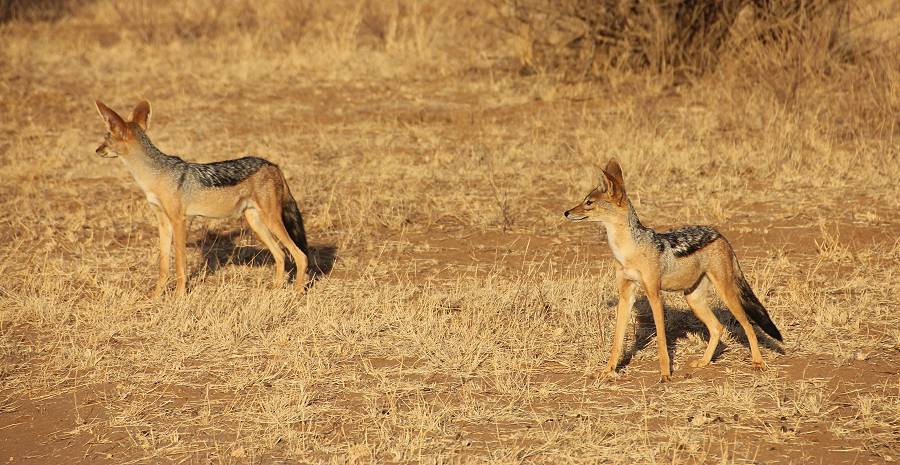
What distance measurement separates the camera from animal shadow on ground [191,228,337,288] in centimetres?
890

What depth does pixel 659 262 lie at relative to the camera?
6.22 metres

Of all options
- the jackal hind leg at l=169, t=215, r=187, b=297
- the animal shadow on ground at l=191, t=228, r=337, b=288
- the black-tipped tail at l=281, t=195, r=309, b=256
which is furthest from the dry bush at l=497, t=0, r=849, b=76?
the jackal hind leg at l=169, t=215, r=187, b=297

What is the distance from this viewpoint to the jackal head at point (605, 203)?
6195 mm

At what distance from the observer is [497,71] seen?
16250 millimetres

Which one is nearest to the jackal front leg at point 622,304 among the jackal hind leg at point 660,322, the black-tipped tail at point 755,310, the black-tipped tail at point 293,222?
the jackal hind leg at point 660,322

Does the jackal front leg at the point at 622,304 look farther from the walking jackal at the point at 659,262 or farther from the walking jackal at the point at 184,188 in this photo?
the walking jackal at the point at 184,188

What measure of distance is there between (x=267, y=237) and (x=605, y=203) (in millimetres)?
3121

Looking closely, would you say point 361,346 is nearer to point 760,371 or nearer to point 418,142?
point 760,371

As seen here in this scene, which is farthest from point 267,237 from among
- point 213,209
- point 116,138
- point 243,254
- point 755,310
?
point 755,310

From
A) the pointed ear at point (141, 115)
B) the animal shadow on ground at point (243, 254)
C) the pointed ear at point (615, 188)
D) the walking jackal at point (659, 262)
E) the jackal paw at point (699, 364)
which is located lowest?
the animal shadow on ground at point (243, 254)

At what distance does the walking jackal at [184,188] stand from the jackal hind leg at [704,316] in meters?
2.97

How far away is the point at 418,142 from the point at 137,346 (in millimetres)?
6274

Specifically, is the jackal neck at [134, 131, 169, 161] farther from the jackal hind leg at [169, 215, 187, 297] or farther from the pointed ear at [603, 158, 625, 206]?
the pointed ear at [603, 158, 625, 206]

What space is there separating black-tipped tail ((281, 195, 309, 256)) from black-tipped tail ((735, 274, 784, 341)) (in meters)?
3.38
